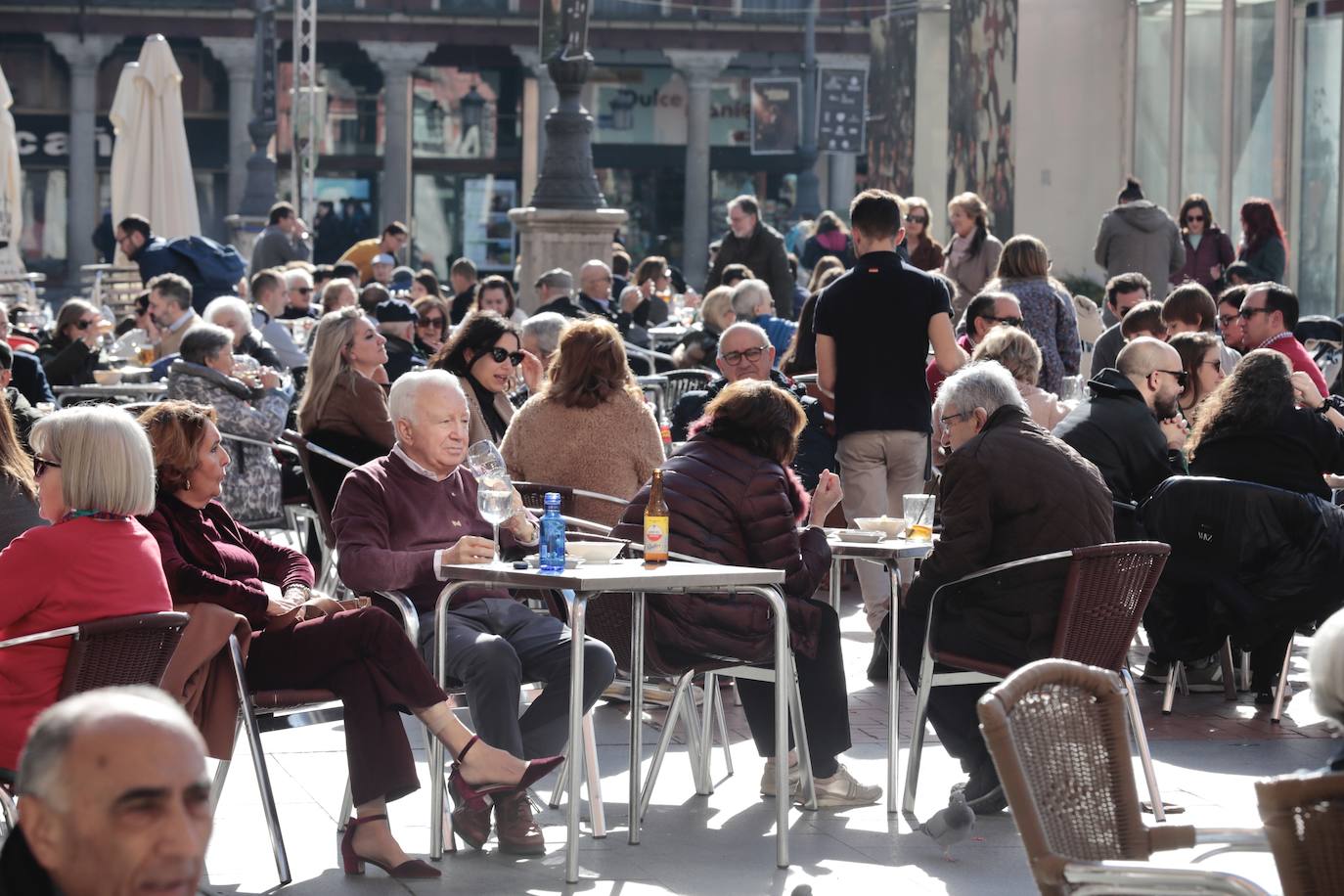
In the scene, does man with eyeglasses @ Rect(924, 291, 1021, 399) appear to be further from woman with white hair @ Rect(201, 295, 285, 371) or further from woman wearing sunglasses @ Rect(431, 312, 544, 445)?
woman with white hair @ Rect(201, 295, 285, 371)

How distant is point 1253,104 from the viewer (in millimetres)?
18562

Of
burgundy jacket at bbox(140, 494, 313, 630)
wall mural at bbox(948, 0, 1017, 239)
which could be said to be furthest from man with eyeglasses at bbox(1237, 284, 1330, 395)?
wall mural at bbox(948, 0, 1017, 239)

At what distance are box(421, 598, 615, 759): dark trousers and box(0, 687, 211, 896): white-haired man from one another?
3.49 metres

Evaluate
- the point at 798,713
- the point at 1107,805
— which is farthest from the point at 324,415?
the point at 1107,805

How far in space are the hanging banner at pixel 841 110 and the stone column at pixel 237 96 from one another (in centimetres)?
1864

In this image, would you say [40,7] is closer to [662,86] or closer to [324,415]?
[662,86]

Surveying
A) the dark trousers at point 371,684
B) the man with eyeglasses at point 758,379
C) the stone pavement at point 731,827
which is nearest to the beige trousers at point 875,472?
the man with eyeglasses at point 758,379

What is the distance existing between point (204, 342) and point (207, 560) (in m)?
3.71

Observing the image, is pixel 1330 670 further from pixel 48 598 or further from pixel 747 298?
pixel 747 298

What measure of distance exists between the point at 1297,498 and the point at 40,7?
4132cm

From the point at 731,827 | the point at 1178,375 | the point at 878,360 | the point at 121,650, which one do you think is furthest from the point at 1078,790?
the point at 878,360

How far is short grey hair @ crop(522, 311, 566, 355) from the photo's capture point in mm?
10219

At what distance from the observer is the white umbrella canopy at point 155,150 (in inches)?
828

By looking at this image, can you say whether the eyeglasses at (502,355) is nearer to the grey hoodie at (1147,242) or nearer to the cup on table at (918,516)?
the cup on table at (918,516)
